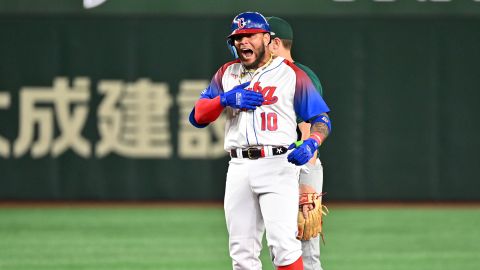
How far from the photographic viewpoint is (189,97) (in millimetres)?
14492

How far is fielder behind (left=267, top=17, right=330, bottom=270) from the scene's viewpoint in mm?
6949

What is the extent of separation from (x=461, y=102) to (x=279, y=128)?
846cm

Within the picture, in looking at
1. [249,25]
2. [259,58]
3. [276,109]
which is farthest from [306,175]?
[249,25]

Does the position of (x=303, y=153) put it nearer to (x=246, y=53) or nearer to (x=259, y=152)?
(x=259, y=152)

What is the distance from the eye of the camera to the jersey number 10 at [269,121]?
21.6 ft

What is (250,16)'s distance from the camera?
6.60m

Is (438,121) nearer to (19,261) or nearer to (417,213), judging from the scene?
(417,213)

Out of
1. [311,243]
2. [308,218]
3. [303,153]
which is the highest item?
[303,153]

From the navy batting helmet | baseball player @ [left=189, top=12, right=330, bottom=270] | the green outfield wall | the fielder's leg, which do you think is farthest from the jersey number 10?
the green outfield wall

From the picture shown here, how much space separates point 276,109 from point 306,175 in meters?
0.71

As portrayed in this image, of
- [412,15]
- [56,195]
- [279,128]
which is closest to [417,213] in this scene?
[412,15]

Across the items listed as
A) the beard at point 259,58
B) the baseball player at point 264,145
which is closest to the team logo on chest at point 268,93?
the baseball player at point 264,145

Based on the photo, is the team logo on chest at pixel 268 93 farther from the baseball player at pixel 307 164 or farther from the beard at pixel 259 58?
the baseball player at pixel 307 164

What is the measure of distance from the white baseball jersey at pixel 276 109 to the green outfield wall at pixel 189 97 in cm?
773
